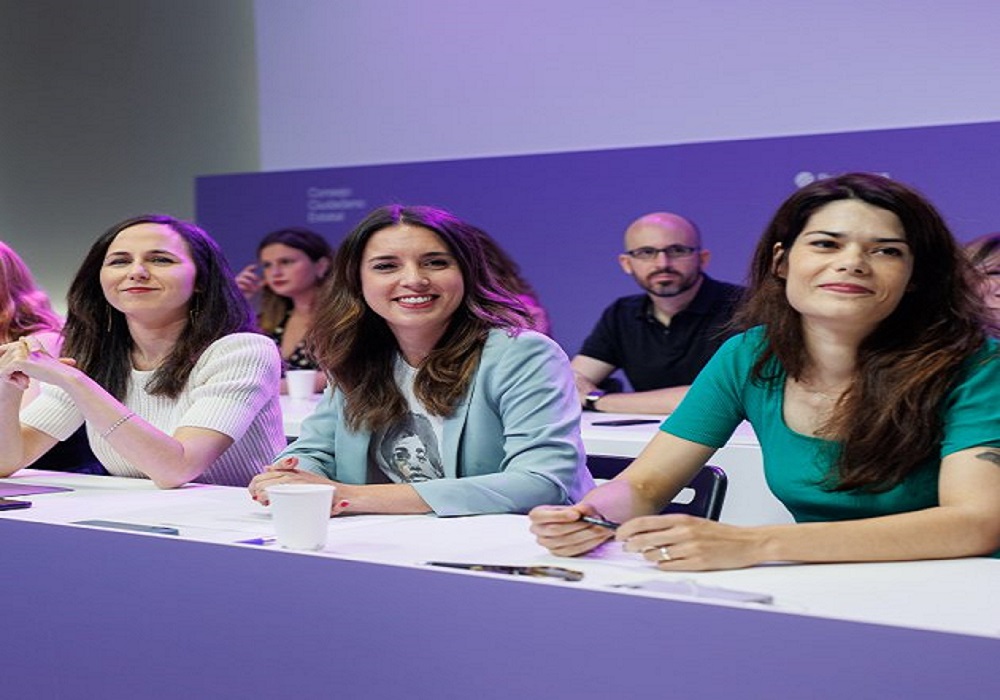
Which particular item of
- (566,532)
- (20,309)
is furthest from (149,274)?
(566,532)

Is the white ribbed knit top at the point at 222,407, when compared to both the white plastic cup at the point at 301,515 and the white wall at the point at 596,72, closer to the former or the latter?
the white plastic cup at the point at 301,515

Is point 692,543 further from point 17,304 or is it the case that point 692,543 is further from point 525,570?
point 17,304

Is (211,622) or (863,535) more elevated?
(863,535)

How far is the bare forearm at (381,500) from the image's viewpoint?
2.15m

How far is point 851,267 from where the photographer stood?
1926 mm

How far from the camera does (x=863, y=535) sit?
5.59 ft

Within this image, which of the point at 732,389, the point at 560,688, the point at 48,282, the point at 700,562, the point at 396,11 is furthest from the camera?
the point at 48,282

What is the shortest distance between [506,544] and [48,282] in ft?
18.2

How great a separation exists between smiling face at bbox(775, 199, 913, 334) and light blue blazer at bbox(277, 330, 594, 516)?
0.50 m

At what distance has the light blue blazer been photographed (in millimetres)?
2205

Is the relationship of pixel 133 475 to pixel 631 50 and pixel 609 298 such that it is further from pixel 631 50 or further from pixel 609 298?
pixel 631 50

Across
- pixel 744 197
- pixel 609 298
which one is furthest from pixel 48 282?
pixel 744 197

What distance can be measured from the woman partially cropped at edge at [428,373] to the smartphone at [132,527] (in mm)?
277

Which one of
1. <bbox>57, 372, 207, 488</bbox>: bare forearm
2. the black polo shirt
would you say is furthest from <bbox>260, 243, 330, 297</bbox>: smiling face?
<bbox>57, 372, 207, 488</bbox>: bare forearm
